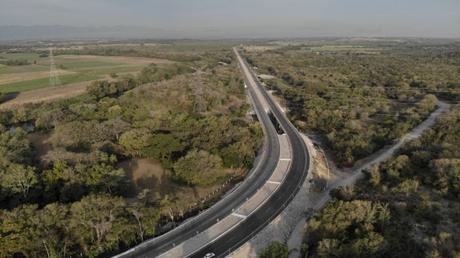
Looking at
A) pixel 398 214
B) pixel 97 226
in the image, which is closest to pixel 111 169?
pixel 97 226

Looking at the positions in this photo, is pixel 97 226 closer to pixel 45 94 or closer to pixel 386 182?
pixel 386 182

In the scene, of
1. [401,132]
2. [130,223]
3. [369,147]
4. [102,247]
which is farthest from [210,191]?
[401,132]

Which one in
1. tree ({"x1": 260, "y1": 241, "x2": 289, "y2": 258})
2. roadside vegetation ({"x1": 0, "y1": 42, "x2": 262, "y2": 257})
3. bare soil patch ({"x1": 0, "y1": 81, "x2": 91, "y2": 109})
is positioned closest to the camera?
tree ({"x1": 260, "y1": 241, "x2": 289, "y2": 258})

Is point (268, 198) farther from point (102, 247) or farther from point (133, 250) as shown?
point (102, 247)

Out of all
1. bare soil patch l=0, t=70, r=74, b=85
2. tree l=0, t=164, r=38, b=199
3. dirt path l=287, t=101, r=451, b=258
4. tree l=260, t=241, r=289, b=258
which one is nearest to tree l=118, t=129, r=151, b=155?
tree l=0, t=164, r=38, b=199

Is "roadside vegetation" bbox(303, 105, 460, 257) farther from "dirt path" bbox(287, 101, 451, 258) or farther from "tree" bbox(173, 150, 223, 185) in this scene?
"tree" bbox(173, 150, 223, 185)

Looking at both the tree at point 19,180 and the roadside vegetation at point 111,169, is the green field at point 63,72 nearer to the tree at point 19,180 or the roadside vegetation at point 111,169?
the roadside vegetation at point 111,169
